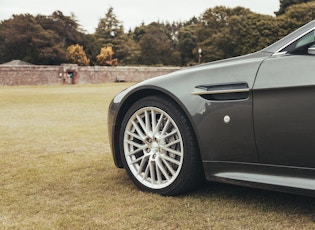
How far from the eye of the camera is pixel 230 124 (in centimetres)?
260

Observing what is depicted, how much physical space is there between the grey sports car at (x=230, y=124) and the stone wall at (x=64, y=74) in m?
44.3

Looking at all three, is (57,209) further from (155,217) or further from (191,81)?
(191,81)

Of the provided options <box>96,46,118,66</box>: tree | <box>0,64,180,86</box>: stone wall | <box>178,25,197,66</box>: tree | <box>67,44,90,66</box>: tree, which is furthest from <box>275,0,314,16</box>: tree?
<box>67,44,90,66</box>: tree

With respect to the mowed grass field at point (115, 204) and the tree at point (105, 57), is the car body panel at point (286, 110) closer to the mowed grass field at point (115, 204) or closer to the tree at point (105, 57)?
the mowed grass field at point (115, 204)

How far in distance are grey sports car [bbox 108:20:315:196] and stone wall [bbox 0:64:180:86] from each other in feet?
145

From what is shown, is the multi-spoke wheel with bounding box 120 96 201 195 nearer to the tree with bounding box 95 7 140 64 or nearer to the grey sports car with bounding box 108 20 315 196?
the grey sports car with bounding box 108 20 315 196

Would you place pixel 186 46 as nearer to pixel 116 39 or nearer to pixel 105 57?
pixel 116 39

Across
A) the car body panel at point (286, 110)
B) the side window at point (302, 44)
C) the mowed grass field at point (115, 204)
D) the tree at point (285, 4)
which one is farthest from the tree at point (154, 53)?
the car body panel at point (286, 110)

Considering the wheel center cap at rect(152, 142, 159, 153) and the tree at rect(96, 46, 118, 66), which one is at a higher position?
the tree at rect(96, 46, 118, 66)

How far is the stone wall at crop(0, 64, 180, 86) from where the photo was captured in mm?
48125

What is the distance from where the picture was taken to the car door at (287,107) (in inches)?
90.5

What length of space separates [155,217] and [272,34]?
66924 mm

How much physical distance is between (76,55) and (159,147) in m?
70.2

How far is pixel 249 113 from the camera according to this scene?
251 cm
